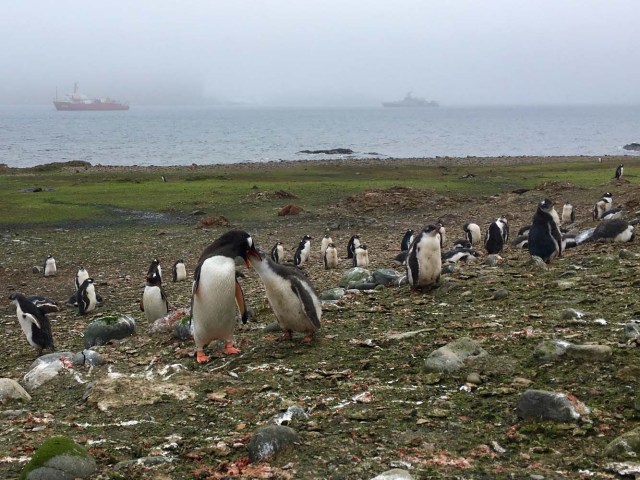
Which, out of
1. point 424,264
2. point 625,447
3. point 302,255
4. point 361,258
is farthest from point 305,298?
point 302,255

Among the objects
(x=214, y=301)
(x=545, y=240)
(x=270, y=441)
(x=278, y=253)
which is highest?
(x=545, y=240)

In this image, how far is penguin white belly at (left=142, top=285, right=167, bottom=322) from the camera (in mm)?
11961

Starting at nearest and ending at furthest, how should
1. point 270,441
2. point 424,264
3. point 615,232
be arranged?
point 270,441
point 424,264
point 615,232

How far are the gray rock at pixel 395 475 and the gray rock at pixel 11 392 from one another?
174 inches

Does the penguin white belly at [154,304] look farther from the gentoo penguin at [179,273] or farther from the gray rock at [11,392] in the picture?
the gentoo penguin at [179,273]

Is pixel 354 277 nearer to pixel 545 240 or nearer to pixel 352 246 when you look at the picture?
pixel 545 240

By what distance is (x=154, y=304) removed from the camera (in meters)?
12.0

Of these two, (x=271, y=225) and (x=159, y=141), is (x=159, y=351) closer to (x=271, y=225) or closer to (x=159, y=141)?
(x=271, y=225)

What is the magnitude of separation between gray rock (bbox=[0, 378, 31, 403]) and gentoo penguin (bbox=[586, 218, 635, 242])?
11093mm

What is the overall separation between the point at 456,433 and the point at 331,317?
411 centimetres

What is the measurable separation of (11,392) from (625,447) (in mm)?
5940

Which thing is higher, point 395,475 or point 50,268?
point 395,475

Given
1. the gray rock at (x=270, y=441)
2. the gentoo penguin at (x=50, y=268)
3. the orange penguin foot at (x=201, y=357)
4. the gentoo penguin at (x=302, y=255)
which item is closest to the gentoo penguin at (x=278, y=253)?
the gentoo penguin at (x=302, y=255)

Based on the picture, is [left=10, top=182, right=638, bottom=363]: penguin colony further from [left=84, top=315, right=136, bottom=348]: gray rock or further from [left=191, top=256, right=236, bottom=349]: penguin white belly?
[left=84, top=315, right=136, bottom=348]: gray rock
